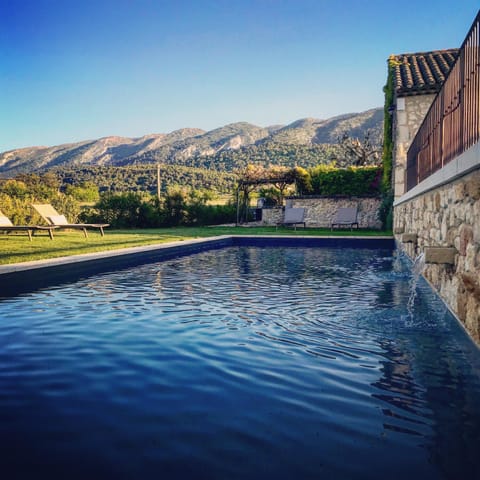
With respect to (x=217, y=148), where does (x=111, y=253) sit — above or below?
below

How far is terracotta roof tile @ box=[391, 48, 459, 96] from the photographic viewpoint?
14802mm

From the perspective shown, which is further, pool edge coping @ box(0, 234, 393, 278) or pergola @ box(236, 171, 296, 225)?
pergola @ box(236, 171, 296, 225)

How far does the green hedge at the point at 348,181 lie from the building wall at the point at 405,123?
5.18 m

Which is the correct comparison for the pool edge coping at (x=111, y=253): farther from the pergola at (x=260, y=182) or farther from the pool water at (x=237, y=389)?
the pergola at (x=260, y=182)

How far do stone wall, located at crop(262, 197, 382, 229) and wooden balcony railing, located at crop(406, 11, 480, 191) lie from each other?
1384 centimetres

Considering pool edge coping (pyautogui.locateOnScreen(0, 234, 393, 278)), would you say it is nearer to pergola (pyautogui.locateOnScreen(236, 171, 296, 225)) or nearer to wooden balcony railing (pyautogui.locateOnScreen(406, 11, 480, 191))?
wooden balcony railing (pyautogui.locateOnScreen(406, 11, 480, 191))

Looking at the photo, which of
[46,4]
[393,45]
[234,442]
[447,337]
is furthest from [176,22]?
[234,442]

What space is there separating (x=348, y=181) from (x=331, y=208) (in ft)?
5.33

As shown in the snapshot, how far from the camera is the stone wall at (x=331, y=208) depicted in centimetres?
2006

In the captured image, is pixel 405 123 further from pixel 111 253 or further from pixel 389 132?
pixel 111 253

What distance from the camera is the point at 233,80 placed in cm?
3659

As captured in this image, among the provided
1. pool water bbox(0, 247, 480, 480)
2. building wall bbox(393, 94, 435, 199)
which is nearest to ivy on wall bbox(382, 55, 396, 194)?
building wall bbox(393, 94, 435, 199)

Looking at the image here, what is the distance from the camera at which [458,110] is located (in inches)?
165

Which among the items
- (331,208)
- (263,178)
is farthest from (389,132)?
(263,178)
